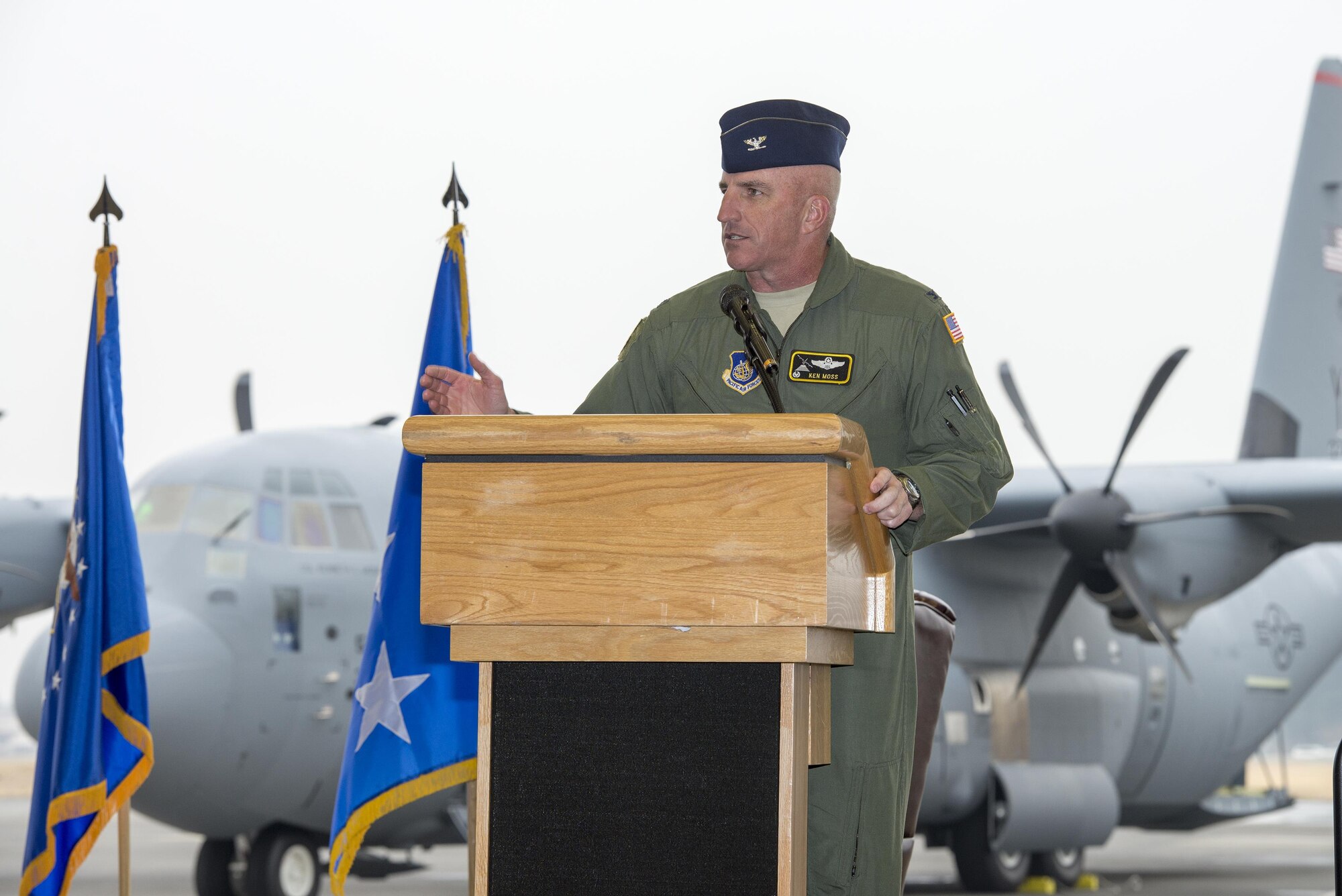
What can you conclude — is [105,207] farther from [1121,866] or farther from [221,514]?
[1121,866]

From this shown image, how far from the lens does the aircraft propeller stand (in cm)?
1000

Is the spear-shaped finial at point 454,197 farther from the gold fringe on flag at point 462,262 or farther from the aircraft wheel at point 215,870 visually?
the aircraft wheel at point 215,870

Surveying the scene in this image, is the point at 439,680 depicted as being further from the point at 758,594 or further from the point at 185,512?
the point at 185,512

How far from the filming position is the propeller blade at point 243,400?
10109 millimetres

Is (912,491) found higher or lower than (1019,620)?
higher

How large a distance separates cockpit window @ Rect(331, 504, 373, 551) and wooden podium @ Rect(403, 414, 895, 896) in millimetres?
6451

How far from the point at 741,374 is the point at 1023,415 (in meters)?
9.30

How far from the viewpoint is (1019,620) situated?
1144cm

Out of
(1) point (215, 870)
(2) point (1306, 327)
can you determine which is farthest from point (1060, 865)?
(1) point (215, 870)

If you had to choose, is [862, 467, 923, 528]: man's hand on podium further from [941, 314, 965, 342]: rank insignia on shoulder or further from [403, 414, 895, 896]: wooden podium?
[941, 314, 965, 342]: rank insignia on shoulder

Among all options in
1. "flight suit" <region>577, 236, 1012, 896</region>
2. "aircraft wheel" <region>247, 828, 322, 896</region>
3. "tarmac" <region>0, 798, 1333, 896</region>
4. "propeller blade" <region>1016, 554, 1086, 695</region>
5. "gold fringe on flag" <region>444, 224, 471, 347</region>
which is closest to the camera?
"flight suit" <region>577, 236, 1012, 896</region>

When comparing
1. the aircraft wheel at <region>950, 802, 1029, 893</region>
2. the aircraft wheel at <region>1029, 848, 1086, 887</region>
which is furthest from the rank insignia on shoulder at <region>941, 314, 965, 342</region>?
the aircraft wheel at <region>1029, 848, 1086, 887</region>

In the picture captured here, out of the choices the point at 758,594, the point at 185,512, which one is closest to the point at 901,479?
the point at 758,594

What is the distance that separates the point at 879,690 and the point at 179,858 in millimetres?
15567
